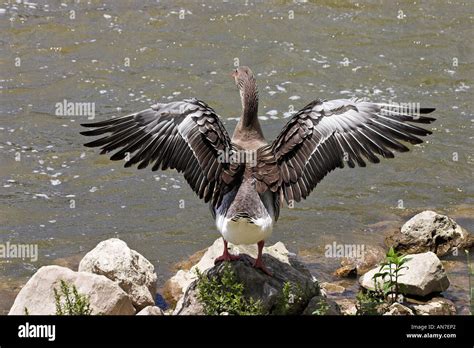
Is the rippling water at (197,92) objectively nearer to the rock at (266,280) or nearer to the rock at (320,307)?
the rock at (266,280)

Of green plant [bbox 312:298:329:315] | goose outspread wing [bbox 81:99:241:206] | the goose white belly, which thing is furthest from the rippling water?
green plant [bbox 312:298:329:315]

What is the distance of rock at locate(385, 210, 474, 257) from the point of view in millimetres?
11531

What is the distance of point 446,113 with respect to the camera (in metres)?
16.1

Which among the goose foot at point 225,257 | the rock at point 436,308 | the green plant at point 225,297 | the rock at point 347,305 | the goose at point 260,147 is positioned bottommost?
the rock at point 347,305

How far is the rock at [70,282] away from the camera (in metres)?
8.96

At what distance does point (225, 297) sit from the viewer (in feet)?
27.1

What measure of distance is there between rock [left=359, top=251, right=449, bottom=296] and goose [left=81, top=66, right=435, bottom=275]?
178 cm

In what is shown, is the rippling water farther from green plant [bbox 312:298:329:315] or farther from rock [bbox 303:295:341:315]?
green plant [bbox 312:298:329:315]

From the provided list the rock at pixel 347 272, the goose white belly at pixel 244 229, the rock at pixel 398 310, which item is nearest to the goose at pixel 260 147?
the goose white belly at pixel 244 229

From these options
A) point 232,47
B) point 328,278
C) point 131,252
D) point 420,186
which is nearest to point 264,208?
point 131,252

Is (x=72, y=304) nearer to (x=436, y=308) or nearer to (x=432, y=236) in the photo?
(x=436, y=308)

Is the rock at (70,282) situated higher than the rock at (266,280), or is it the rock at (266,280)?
the rock at (266,280)

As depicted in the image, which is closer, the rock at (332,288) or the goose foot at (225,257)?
the goose foot at (225,257)

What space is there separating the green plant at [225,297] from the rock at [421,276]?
2278 mm
